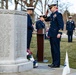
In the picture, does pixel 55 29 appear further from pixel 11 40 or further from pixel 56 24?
pixel 11 40

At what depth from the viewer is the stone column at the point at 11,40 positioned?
28.5ft

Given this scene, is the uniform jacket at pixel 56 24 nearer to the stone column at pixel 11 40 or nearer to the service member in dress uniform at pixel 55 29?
the service member in dress uniform at pixel 55 29

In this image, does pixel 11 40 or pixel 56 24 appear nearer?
pixel 11 40

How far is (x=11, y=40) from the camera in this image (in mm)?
8711

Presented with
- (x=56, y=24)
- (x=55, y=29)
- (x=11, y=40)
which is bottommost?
(x=11, y=40)

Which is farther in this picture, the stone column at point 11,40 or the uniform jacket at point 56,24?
the uniform jacket at point 56,24

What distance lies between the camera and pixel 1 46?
8.75 metres

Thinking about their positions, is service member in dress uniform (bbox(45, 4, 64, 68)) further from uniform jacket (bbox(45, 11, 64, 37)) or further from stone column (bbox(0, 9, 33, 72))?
stone column (bbox(0, 9, 33, 72))

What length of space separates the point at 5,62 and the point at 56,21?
79.9 inches

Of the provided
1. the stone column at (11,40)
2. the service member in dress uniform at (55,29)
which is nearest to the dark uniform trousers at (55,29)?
the service member in dress uniform at (55,29)

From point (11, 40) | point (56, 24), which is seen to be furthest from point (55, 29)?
point (11, 40)

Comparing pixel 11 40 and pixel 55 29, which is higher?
pixel 55 29

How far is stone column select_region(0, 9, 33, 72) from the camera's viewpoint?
8672mm

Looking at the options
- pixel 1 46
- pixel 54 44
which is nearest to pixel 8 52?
pixel 1 46
